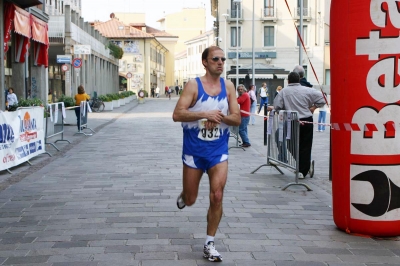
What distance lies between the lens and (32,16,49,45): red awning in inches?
893

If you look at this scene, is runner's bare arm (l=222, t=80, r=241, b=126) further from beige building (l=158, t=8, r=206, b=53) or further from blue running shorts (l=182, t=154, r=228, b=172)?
beige building (l=158, t=8, r=206, b=53)

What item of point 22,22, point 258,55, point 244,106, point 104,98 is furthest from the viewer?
point 258,55

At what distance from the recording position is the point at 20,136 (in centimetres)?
1196

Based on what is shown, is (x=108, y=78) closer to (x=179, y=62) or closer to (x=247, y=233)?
(x=247, y=233)

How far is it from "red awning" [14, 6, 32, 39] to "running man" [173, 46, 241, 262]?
16.2 m

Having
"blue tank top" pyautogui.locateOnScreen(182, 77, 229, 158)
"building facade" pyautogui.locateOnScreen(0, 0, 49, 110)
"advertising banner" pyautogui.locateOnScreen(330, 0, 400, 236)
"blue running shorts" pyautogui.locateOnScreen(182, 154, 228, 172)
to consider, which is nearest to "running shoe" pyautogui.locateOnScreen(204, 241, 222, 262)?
"blue running shorts" pyautogui.locateOnScreen(182, 154, 228, 172)

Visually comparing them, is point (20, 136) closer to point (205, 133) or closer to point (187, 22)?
point (205, 133)

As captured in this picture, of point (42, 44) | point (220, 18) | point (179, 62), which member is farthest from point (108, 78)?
point (179, 62)

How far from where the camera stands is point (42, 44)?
25.1 meters

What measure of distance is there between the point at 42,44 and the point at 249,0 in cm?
4218

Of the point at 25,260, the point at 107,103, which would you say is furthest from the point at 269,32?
the point at 25,260

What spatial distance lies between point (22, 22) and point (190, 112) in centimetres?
1730

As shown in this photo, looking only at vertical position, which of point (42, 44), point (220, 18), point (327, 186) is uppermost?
point (220, 18)

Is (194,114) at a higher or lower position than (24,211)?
higher
